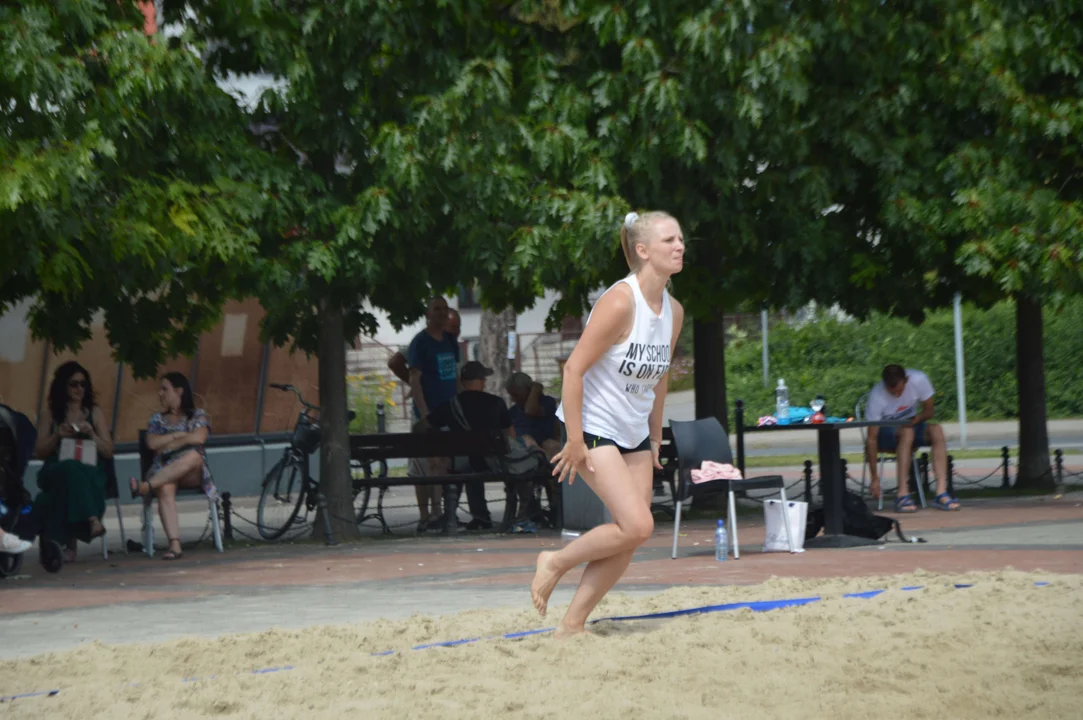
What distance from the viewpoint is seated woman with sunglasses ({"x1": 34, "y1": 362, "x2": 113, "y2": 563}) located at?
40.5 feet

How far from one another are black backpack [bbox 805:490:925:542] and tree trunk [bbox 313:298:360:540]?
174 inches

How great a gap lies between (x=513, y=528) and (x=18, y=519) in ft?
15.2

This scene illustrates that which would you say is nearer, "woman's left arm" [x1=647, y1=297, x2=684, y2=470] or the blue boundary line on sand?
the blue boundary line on sand

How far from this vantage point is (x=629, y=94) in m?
13.2

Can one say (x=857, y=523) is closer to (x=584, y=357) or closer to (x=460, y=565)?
(x=460, y=565)

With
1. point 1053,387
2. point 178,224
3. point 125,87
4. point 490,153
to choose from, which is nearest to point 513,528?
point 490,153

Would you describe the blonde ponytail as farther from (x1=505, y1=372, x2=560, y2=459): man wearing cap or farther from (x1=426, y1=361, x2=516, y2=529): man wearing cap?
(x1=505, y1=372, x2=560, y2=459): man wearing cap

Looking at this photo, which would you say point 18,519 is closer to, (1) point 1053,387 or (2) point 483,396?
(2) point 483,396

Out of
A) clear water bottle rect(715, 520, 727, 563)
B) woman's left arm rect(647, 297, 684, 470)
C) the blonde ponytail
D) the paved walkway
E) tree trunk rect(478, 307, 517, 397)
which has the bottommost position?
the paved walkway

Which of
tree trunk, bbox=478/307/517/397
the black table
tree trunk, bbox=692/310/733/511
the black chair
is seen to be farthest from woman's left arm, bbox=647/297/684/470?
tree trunk, bbox=478/307/517/397

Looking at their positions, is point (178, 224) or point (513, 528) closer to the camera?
point (178, 224)

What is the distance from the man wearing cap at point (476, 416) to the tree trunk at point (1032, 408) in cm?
649

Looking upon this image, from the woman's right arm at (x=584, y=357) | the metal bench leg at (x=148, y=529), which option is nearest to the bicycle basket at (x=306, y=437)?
the metal bench leg at (x=148, y=529)

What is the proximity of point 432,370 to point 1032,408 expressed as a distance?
23.5 feet
